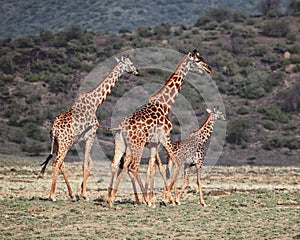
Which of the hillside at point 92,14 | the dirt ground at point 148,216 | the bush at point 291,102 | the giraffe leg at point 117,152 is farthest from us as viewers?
the hillside at point 92,14

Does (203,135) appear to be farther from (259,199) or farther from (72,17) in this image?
(72,17)

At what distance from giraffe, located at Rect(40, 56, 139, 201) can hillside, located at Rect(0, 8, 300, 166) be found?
22.7 m

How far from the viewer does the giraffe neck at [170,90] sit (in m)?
19.1

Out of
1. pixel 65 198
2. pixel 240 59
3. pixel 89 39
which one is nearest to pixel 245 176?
pixel 65 198

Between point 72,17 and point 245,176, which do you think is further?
point 72,17

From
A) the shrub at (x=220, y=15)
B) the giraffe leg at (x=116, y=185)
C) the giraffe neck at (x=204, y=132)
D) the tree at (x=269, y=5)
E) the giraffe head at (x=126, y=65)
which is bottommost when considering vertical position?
the giraffe leg at (x=116, y=185)

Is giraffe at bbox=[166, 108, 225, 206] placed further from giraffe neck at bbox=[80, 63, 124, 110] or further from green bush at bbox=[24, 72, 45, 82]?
green bush at bbox=[24, 72, 45, 82]

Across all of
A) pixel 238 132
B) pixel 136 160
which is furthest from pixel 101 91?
pixel 238 132

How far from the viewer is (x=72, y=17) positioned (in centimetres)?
8781

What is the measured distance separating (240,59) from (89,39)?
44.9 feet

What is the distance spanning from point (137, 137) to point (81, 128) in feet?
5.37

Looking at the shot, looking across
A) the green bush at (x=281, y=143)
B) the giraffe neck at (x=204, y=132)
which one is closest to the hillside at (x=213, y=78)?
the green bush at (x=281, y=143)

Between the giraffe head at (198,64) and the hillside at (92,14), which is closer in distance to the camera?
the giraffe head at (198,64)

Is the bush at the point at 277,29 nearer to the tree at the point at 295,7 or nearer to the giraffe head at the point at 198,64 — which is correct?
the tree at the point at 295,7
